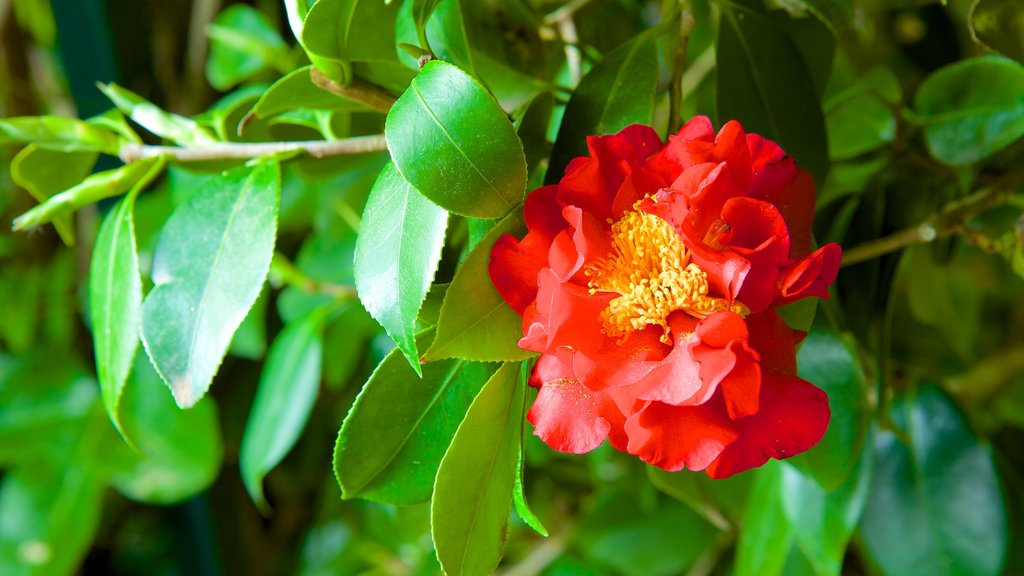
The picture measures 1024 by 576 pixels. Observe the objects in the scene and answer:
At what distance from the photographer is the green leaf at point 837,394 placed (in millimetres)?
501

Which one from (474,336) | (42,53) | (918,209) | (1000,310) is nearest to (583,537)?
(918,209)

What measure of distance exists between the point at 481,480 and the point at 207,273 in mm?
170

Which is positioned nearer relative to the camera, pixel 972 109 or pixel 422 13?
pixel 422 13

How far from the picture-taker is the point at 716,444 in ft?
1.03

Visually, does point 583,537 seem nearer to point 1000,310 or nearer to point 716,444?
point 716,444

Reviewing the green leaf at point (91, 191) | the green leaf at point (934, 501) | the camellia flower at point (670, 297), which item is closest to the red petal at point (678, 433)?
the camellia flower at point (670, 297)

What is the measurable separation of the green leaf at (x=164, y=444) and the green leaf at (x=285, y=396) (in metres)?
0.21

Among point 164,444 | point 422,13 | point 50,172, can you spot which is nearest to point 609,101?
point 422,13

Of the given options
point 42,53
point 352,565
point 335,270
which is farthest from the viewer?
point 42,53

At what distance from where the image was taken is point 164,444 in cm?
94

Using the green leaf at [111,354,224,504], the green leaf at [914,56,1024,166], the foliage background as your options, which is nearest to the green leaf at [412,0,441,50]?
the foliage background

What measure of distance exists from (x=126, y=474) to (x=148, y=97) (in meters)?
0.43

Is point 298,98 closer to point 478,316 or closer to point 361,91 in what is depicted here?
point 361,91

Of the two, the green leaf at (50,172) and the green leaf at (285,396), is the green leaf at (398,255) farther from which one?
the green leaf at (285,396)
